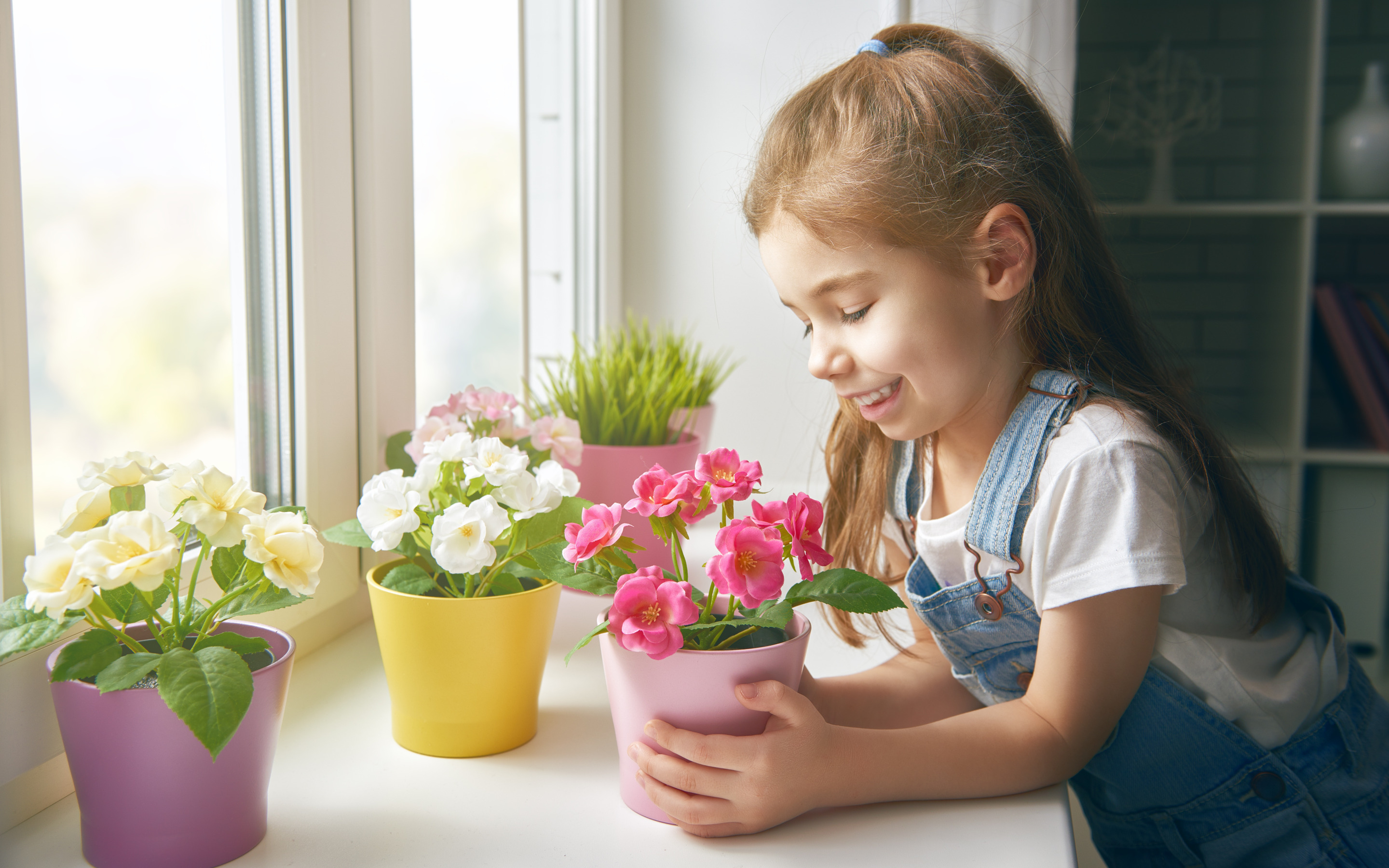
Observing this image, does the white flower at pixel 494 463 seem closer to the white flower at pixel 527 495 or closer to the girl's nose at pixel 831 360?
the white flower at pixel 527 495

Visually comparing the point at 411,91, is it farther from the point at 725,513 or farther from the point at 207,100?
the point at 725,513

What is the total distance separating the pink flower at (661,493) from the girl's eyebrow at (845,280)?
0.21 meters

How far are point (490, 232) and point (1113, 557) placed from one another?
832 mm

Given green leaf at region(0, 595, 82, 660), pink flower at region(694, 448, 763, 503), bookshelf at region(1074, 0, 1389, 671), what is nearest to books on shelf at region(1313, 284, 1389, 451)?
bookshelf at region(1074, 0, 1389, 671)

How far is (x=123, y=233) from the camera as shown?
0.61 meters

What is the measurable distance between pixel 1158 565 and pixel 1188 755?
0.20 meters

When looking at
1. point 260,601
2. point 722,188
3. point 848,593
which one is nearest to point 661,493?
point 848,593

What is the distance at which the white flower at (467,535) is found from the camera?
1.76 ft

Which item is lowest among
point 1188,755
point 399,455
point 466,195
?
point 1188,755

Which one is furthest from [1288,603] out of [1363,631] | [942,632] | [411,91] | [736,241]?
[1363,631]

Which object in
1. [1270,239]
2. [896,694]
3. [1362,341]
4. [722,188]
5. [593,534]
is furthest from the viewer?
[1270,239]

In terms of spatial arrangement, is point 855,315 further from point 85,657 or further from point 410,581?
point 85,657

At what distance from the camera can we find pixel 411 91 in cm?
88

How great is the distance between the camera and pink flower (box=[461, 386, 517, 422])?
2.63ft
